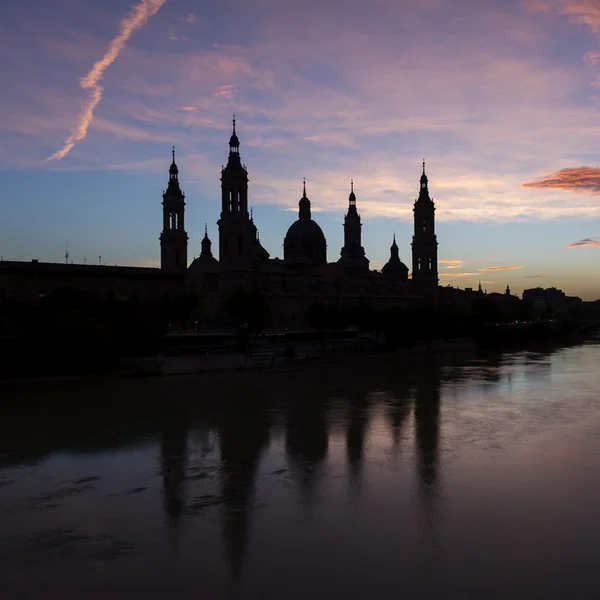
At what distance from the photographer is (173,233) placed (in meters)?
66.8

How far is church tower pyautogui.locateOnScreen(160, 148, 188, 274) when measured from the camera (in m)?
66.4

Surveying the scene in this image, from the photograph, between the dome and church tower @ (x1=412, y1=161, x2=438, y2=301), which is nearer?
the dome

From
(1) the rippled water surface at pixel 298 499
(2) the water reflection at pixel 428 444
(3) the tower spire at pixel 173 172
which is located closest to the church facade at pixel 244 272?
(3) the tower spire at pixel 173 172

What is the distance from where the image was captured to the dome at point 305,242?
73.0m

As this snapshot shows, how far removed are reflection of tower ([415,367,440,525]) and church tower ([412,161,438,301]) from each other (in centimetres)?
4603

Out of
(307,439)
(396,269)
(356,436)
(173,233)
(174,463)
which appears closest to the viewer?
(174,463)

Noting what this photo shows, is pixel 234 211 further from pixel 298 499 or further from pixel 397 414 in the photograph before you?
pixel 298 499

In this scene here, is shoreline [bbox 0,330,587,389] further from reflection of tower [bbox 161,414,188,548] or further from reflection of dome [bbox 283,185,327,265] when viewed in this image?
reflection of dome [bbox 283,185,327,265]

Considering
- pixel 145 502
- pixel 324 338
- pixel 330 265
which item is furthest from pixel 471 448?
pixel 330 265

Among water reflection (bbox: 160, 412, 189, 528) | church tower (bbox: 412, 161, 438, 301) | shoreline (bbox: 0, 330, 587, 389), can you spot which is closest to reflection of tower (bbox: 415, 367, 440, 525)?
water reflection (bbox: 160, 412, 189, 528)

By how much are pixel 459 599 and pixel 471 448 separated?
9.78m

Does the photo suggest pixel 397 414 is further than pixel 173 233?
No

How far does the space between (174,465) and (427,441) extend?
7669mm

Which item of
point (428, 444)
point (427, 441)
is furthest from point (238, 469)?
point (427, 441)
